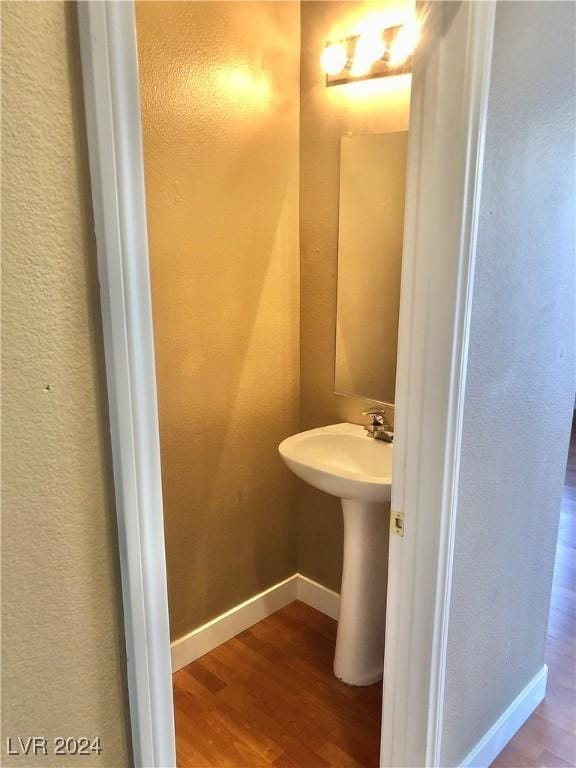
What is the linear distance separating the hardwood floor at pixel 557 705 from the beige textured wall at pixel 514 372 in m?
0.15

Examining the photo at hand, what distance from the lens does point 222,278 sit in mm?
2148

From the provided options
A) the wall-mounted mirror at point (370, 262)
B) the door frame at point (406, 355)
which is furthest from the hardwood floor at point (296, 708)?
the wall-mounted mirror at point (370, 262)

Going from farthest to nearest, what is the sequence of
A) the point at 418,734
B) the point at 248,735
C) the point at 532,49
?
1. the point at 248,735
2. the point at 418,734
3. the point at 532,49

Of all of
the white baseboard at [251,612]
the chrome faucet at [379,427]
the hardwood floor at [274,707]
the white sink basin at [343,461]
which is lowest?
the hardwood floor at [274,707]

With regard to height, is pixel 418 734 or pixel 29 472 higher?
pixel 29 472

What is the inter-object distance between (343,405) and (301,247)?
0.62m

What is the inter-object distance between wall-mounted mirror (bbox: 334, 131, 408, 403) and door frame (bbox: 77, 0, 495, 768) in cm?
90

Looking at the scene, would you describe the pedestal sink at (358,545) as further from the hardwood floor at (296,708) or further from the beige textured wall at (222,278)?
the beige textured wall at (222,278)

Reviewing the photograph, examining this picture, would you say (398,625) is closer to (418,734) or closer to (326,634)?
(418,734)

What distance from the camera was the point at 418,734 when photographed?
1522 mm

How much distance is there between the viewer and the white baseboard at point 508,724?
1.80 m

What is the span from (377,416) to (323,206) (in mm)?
788

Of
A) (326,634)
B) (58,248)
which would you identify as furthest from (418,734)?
(58,248)

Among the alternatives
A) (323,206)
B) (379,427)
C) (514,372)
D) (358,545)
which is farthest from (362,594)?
(323,206)
